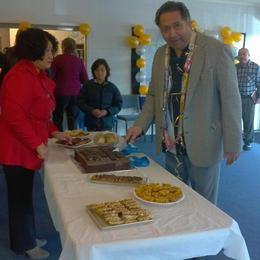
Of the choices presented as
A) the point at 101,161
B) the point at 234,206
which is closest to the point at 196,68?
the point at 101,161

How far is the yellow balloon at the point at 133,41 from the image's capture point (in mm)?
5650

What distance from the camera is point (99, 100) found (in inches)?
155

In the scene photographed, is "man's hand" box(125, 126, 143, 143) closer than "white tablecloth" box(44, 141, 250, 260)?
No

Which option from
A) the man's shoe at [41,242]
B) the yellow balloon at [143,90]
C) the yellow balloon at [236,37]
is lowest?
the man's shoe at [41,242]

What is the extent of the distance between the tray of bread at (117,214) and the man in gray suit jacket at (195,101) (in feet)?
2.01

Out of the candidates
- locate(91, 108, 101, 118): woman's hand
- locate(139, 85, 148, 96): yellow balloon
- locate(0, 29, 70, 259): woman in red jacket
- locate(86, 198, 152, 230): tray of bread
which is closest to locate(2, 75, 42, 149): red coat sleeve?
locate(0, 29, 70, 259): woman in red jacket

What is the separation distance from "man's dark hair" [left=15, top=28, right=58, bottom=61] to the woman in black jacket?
206 cm

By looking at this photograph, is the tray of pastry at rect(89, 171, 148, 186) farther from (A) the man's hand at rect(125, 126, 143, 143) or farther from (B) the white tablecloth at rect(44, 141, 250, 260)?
(A) the man's hand at rect(125, 126, 143, 143)

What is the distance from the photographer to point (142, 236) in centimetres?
105

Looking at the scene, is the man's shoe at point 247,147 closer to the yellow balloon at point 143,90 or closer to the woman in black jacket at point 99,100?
the yellow balloon at point 143,90

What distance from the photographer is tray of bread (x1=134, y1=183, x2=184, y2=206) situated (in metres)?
1.27

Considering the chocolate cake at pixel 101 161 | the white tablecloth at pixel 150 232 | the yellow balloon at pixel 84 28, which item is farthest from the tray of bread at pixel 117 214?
the yellow balloon at pixel 84 28

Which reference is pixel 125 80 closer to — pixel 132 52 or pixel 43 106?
pixel 132 52

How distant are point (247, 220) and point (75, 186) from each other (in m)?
1.78
